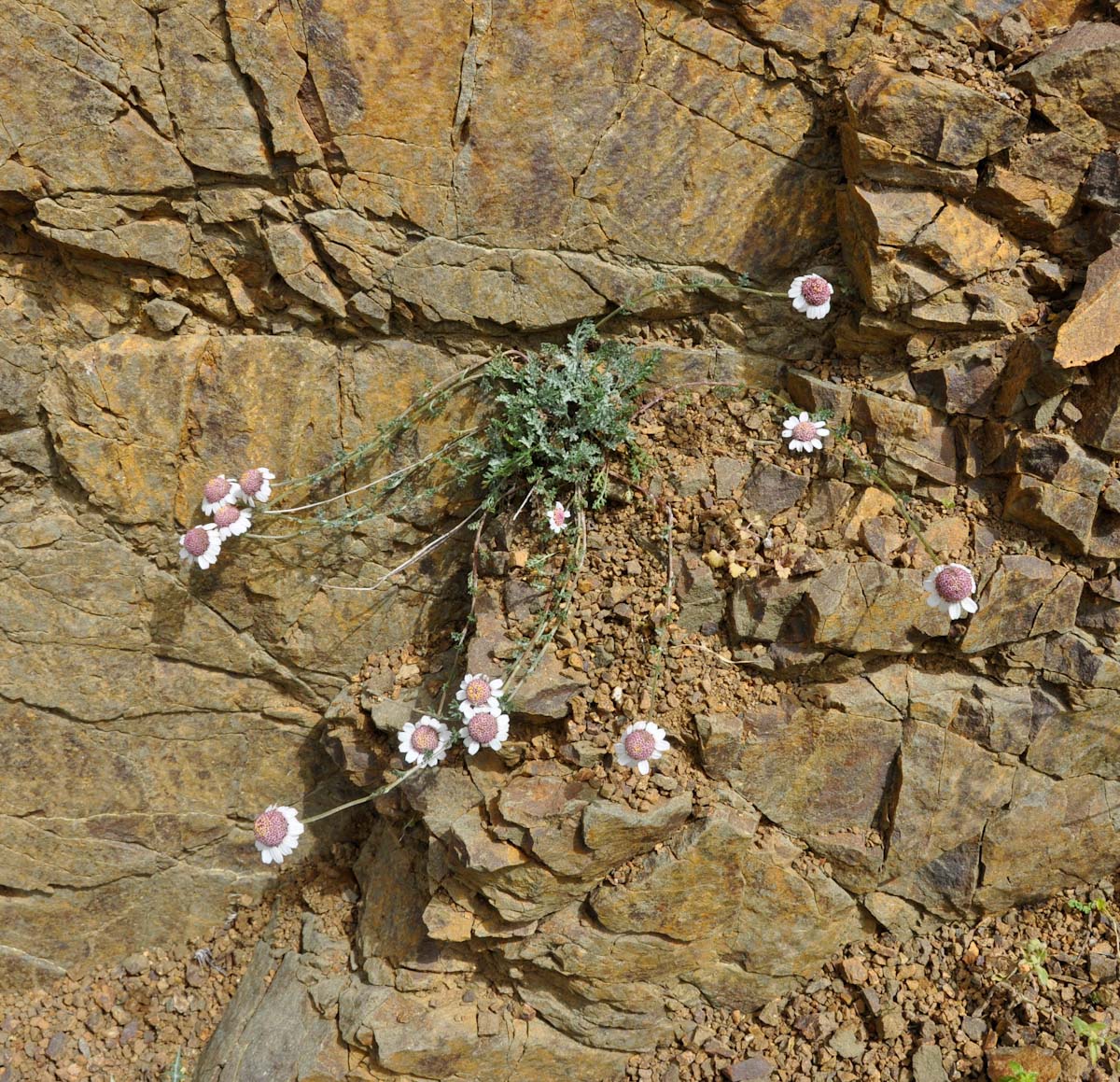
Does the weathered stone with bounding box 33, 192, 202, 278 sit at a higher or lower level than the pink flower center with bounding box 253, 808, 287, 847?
higher

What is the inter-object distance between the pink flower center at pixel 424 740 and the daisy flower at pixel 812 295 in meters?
2.40

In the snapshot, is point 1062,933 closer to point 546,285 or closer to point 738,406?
point 738,406

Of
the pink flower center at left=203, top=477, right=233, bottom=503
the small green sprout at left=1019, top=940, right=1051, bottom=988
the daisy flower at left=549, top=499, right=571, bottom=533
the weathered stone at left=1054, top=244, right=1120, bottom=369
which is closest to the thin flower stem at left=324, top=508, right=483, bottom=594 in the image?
the daisy flower at left=549, top=499, right=571, bottom=533

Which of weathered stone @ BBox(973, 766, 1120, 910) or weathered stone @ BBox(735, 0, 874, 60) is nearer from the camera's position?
weathered stone @ BBox(735, 0, 874, 60)

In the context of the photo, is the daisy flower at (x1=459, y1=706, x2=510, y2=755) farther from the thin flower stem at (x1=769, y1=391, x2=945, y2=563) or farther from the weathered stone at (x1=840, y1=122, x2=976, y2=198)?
the weathered stone at (x1=840, y1=122, x2=976, y2=198)

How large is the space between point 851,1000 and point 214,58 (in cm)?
501

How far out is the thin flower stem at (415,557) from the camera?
4492 mm

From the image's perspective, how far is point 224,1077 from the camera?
430cm

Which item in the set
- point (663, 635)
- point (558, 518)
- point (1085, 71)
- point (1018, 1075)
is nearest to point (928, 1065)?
point (1018, 1075)

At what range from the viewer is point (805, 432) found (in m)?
3.94

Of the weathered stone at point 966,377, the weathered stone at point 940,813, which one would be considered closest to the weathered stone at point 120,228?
A: the weathered stone at point 966,377

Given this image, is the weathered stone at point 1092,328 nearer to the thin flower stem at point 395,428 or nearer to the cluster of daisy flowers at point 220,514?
the thin flower stem at point 395,428

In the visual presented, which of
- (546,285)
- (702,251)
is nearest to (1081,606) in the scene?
(702,251)

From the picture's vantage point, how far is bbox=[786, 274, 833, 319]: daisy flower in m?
3.85
